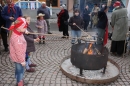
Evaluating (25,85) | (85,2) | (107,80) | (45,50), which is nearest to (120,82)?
(107,80)

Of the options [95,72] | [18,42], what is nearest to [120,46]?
[95,72]

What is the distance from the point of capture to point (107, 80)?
477cm

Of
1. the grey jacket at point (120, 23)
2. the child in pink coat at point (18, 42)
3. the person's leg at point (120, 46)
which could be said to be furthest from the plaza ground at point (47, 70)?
the child in pink coat at point (18, 42)

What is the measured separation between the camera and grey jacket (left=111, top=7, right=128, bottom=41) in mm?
6586

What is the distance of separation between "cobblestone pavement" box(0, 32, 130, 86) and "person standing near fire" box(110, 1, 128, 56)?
20.7 inches

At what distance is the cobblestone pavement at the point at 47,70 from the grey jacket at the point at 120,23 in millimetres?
859

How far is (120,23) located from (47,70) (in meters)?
3.30

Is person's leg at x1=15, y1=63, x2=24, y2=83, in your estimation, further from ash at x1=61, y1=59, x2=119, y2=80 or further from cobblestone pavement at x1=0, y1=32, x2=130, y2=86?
ash at x1=61, y1=59, x2=119, y2=80

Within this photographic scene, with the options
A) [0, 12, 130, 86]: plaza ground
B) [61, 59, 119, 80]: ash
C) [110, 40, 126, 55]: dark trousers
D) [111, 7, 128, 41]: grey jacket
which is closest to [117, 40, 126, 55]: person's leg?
[110, 40, 126, 55]: dark trousers

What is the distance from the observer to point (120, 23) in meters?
6.62

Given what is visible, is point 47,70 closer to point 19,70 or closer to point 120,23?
point 19,70

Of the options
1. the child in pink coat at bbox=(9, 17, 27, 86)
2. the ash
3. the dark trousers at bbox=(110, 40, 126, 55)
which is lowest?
the ash

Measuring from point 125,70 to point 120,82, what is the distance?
2.92 feet

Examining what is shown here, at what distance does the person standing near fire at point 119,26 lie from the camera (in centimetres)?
659
